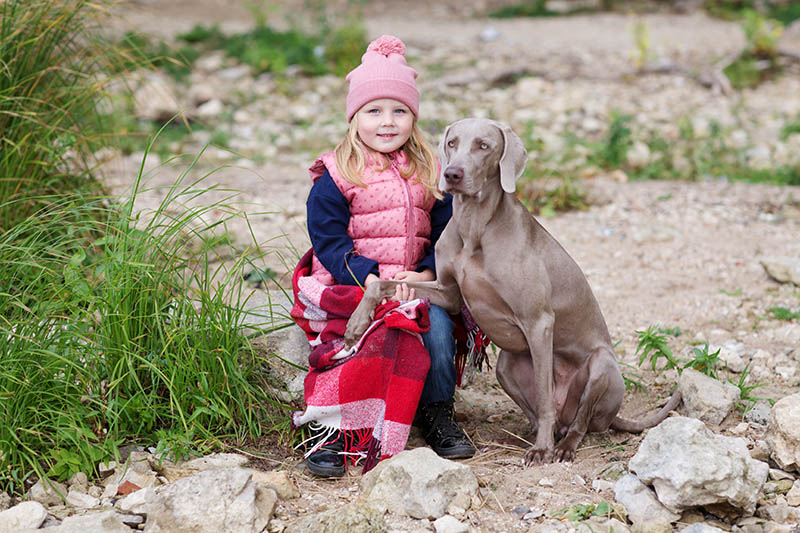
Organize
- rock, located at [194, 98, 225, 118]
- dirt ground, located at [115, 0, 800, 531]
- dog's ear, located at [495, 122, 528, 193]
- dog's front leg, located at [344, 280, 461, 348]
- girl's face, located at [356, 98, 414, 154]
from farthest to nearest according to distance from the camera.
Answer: rock, located at [194, 98, 225, 118], girl's face, located at [356, 98, 414, 154], dog's front leg, located at [344, 280, 461, 348], dog's ear, located at [495, 122, 528, 193], dirt ground, located at [115, 0, 800, 531]

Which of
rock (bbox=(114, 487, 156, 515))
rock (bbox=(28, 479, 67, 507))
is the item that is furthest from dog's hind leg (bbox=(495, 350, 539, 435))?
rock (bbox=(28, 479, 67, 507))

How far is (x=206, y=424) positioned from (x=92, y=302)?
2.01ft

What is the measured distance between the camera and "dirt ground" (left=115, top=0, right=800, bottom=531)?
2.87 meters

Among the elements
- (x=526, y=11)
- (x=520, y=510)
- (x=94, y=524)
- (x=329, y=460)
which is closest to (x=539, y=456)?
(x=520, y=510)

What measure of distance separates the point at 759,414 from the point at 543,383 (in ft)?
2.81

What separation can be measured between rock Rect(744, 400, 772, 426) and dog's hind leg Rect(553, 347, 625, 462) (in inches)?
19.2

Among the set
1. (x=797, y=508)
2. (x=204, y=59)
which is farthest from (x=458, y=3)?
(x=797, y=508)

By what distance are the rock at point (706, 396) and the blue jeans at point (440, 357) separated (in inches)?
36.0

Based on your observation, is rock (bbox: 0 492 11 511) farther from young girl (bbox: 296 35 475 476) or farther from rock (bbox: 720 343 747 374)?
rock (bbox: 720 343 747 374)

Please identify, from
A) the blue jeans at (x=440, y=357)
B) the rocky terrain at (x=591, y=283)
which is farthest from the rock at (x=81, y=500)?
the blue jeans at (x=440, y=357)

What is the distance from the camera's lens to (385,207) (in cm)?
330

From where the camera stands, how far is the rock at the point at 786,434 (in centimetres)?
276

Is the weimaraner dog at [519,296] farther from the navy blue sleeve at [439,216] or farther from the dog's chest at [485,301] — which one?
the navy blue sleeve at [439,216]

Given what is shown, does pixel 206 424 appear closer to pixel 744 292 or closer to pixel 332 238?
pixel 332 238
